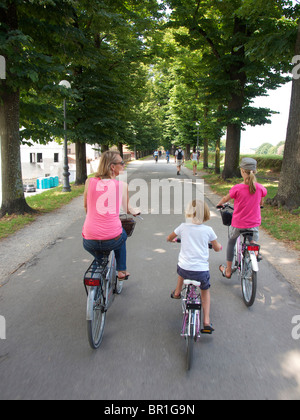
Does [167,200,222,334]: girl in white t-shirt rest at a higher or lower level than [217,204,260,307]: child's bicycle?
higher

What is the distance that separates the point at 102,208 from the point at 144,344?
1.55 m

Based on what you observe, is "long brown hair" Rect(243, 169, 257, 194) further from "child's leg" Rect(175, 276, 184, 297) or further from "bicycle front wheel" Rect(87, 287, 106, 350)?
"bicycle front wheel" Rect(87, 287, 106, 350)

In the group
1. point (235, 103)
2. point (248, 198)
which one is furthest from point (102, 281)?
point (235, 103)

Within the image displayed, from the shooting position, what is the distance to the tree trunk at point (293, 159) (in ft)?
30.7

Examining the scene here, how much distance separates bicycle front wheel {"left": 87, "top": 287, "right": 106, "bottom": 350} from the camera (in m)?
3.02

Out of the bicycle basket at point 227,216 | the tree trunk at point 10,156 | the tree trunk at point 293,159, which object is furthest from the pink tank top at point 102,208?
the tree trunk at point 293,159

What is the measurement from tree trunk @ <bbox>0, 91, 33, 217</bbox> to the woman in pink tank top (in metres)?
6.87

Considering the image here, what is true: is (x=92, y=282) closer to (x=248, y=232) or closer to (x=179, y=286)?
(x=179, y=286)

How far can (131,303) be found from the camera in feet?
13.9

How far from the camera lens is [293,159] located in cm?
949

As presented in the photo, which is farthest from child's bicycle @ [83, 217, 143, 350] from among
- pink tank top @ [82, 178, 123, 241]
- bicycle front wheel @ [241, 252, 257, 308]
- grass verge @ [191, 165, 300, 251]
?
grass verge @ [191, 165, 300, 251]
